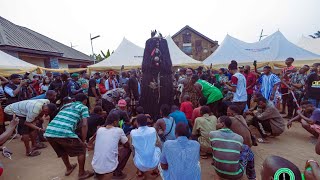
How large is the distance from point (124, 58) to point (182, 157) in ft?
38.2

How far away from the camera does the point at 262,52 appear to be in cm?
1111

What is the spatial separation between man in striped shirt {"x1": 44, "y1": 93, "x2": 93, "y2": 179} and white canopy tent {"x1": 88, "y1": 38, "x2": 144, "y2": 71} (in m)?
9.56

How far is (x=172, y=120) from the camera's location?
3.91 metres

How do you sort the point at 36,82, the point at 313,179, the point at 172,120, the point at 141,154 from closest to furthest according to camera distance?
1. the point at 313,179
2. the point at 141,154
3. the point at 172,120
4. the point at 36,82

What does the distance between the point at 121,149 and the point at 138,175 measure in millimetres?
535

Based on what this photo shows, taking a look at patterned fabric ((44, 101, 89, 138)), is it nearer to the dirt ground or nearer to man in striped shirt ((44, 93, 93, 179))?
man in striped shirt ((44, 93, 93, 179))

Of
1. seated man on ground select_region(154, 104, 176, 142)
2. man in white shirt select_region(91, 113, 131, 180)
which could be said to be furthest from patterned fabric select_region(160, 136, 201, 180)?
seated man on ground select_region(154, 104, 176, 142)

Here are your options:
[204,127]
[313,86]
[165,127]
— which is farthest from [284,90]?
[165,127]

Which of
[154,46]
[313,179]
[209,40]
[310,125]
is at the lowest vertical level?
[310,125]

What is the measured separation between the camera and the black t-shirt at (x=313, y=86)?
5266 millimetres

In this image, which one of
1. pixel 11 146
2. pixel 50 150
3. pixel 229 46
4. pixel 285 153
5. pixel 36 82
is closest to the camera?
pixel 285 153

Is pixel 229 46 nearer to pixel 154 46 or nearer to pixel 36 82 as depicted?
pixel 154 46

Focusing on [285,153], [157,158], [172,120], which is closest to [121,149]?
[157,158]

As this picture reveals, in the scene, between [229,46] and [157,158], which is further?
[229,46]
